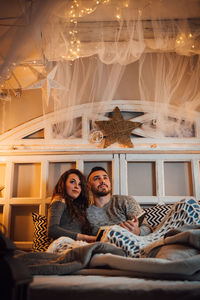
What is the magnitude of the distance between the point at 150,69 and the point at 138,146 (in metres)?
0.77

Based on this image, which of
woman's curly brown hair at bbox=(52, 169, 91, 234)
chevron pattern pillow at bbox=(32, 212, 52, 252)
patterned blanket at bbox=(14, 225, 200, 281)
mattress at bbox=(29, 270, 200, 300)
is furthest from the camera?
woman's curly brown hair at bbox=(52, 169, 91, 234)

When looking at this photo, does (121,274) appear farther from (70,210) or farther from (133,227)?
(70,210)

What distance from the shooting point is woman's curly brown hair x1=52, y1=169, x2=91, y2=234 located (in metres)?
2.24

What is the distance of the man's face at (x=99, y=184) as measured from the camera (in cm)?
242

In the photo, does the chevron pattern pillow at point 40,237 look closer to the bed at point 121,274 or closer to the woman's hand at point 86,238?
the woman's hand at point 86,238

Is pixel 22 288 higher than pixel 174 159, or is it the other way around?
pixel 174 159

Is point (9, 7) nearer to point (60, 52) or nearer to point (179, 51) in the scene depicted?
→ point (60, 52)

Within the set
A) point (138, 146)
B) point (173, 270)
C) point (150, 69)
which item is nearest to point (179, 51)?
point (150, 69)

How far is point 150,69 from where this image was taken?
272 centimetres

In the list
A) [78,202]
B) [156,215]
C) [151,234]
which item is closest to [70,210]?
[78,202]

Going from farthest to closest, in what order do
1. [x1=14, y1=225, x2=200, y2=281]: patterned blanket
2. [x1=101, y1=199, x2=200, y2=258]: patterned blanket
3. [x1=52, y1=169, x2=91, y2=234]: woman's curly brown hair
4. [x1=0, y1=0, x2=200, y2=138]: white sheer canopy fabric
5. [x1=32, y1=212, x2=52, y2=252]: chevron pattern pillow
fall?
[x1=52, y1=169, x2=91, y2=234]: woman's curly brown hair < [x1=32, y1=212, x2=52, y2=252]: chevron pattern pillow < [x1=0, y1=0, x2=200, y2=138]: white sheer canopy fabric < [x1=101, y1=199, x2=200, y2=258]: patterned blanket < [x1=14, y1=225, x2=200, y2=281]: patterned blanket

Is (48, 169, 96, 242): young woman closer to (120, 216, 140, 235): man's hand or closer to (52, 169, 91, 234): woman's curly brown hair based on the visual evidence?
(52, 169, 91, 234): woman's curly brown hair

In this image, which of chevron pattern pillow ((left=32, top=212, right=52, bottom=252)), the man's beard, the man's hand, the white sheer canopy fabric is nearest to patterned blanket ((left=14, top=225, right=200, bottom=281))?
the man's hand

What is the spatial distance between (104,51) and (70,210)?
4.39 feet
